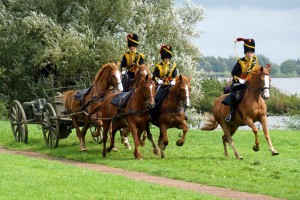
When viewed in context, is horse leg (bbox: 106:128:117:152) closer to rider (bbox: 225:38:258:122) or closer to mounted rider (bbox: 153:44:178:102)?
mounted rider (bbox: 153:44:178:102)

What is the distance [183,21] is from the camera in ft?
147

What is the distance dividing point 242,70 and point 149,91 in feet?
10.7

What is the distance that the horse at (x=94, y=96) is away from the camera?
2119cm

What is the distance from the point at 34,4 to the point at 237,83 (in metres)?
23.1

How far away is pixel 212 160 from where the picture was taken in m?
19.5

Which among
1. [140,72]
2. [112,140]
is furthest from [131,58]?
[112,140]

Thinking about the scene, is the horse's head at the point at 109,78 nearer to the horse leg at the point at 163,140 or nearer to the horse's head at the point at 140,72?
the horse's head at the point at 140,72

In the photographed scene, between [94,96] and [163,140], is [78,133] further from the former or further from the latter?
[163,140]

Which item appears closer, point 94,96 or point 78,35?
point 94,96

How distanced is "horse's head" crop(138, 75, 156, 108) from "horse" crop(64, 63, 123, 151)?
1.77 meters

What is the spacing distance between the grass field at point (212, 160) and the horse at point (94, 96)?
1.02m

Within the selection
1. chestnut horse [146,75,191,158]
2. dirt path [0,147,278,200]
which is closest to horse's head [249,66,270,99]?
chestnut horse [146,75,191,158]

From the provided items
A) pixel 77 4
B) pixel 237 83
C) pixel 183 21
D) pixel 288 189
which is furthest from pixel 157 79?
pixel 183 21

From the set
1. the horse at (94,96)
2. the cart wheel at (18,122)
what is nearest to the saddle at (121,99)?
the horse at (94,96)
